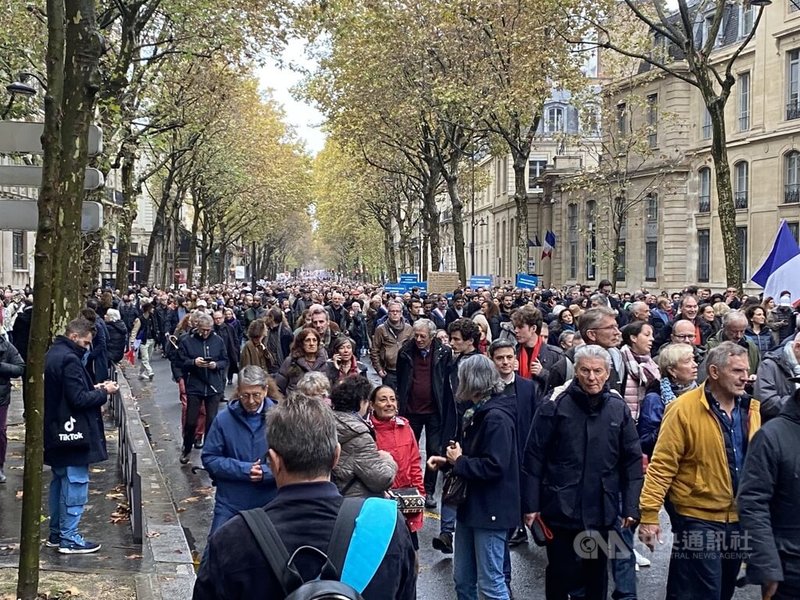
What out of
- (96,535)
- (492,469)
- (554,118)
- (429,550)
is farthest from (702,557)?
(554,118)

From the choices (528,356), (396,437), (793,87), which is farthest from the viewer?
(793,87)

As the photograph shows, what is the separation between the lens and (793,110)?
33469 millimetres

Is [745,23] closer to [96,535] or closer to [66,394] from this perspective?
[96,535]

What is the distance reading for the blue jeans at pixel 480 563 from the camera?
5.22 m

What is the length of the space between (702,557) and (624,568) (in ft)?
2.33

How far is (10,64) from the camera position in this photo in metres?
Answer: 19.8

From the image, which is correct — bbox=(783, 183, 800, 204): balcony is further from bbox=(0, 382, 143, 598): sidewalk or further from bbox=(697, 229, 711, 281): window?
bbox=(0, 382, 143, 598): sidewalk

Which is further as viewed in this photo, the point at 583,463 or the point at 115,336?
the point at 115,336

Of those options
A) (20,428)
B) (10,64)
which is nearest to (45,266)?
(20,428)

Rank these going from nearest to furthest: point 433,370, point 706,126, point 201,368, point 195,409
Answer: point 433,370 → point 201,368 → point 195,409 → point 706,126

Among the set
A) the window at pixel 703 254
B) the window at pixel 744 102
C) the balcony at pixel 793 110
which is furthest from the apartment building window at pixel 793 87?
the window at pixel 703 254

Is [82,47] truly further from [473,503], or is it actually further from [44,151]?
[473,503]

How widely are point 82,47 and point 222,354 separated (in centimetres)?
502

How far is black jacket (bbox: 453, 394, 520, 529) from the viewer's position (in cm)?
516
